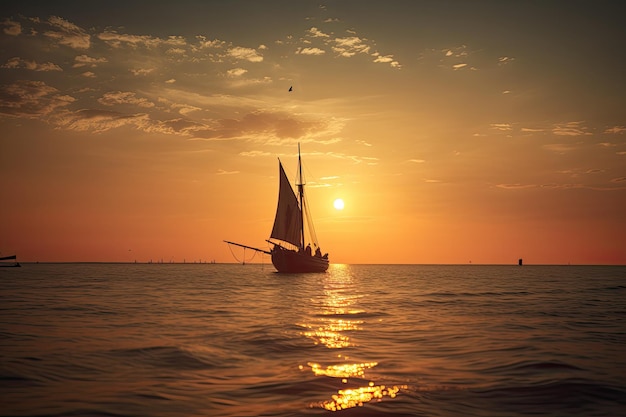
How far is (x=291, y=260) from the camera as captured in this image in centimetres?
10950

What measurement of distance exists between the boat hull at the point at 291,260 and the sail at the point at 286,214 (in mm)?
6377

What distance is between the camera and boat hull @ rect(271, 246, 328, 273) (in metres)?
109

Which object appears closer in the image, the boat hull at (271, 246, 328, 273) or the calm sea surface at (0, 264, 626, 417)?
the calm sea surface at (0, 264, 626, 417)

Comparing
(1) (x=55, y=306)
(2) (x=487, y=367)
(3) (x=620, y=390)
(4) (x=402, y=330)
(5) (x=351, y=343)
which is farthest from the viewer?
(1) (x=55, y=306)

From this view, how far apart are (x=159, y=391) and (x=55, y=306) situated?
75.0 ft

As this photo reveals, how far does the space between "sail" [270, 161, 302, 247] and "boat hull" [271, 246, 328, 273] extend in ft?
20.9

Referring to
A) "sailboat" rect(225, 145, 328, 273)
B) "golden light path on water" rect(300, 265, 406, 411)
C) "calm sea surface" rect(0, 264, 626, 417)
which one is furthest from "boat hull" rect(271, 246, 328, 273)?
"golden light path on water" rect(300, 265, 406, 411)

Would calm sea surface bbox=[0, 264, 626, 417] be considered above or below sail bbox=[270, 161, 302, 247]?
below

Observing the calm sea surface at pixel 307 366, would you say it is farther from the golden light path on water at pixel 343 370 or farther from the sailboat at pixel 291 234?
the sailboat at pixel 291 234

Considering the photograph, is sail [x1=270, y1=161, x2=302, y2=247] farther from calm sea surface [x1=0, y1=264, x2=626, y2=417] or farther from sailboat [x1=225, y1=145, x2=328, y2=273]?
calm sea surface [x1=0, y1=264, x2=626, y2=417]

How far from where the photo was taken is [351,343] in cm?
1688

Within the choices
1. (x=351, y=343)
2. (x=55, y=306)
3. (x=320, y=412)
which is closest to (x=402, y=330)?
(x=351, y=343)

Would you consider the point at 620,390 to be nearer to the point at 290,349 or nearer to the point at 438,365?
the point at 438,365

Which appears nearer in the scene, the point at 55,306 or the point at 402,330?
the point at 402,330
